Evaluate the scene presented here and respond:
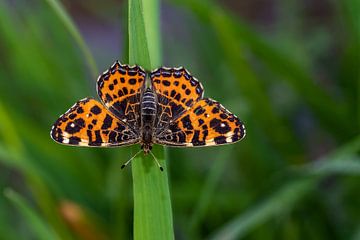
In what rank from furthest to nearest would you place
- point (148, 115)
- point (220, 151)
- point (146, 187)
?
1. point (220, 151)
2. point (148, 115)
3. point (146, 187)

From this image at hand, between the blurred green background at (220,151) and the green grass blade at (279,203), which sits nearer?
the green grass blade at (279,203)

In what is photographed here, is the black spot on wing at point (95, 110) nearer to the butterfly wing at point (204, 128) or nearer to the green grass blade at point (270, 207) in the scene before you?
the butterfly wing at point (204, 128)

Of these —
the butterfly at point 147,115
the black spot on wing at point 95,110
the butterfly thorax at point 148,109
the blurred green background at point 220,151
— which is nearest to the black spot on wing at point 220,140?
the butterfly at point 147,115

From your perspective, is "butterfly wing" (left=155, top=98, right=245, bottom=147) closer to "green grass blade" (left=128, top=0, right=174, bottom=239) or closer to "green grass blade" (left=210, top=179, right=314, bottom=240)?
"green grass blade" (left=128, top=0, right=174, bottom=239)

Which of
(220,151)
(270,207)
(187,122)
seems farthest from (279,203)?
(187,122)

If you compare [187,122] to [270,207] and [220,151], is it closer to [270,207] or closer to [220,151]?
[270,207]

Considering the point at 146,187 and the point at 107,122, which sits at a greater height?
the point at 107,122

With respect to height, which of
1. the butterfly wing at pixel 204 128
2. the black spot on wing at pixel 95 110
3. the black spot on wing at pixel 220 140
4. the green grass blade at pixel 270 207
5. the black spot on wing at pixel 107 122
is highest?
the black spot on wing at pixel 95 110
